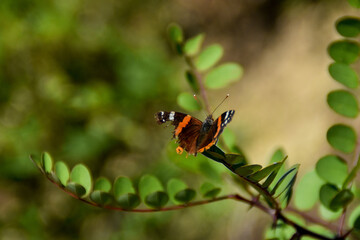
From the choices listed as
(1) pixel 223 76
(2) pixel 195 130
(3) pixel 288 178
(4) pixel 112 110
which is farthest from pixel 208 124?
(4) pixel 112 110

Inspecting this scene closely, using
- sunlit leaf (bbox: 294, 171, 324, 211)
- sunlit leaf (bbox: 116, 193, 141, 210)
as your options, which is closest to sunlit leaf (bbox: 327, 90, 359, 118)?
sunlit leaf (bbox: 294, 171, 324, 211)

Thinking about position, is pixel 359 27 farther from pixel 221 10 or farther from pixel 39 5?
pixel 221 10

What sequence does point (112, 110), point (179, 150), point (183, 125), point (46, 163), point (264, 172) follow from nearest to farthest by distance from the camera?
point (264, 172)
point (46, 163)
point (179, 150)
point (183, 125)
point (112, 110)

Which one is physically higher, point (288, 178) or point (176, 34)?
point (176, 34)

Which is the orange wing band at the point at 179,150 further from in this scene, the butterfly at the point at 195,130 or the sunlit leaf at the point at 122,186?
the sunlit leaf at the point at 122,186

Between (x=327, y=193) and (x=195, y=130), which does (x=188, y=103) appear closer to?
(x=195, y=130)

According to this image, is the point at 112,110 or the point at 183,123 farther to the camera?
the point at 112,110
